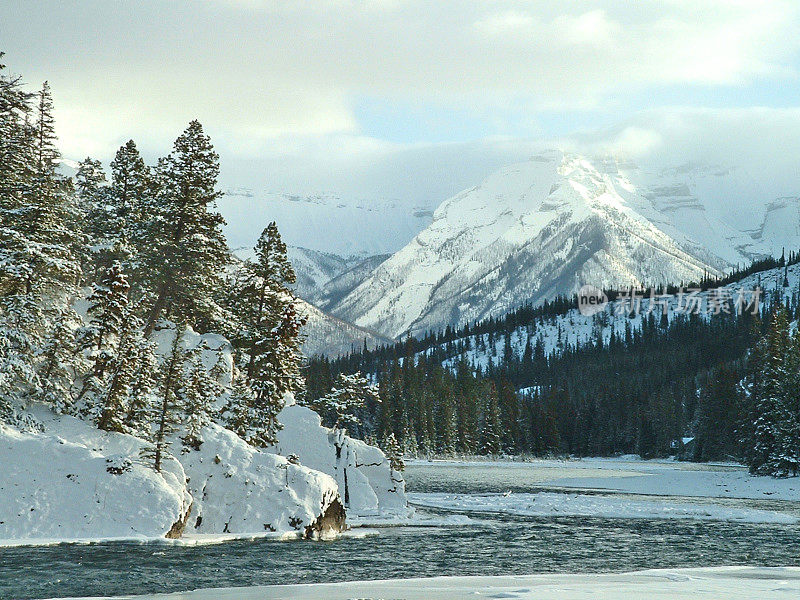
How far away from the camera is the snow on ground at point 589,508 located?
4659 centimetres

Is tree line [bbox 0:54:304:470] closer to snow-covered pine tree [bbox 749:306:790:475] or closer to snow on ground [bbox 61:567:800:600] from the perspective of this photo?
snow on ground [bbox 61:567:800:600]

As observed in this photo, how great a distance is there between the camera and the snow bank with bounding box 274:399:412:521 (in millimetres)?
42188

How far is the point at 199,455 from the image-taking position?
3475 cm

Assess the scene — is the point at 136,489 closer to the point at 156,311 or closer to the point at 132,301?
the point at 132,301

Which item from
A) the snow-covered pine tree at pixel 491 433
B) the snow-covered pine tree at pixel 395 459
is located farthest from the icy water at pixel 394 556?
the snow-covered pine tree at pixel 491 433

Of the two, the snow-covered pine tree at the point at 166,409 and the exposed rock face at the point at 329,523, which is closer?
the snow-covered pine tree at the point at 166,409

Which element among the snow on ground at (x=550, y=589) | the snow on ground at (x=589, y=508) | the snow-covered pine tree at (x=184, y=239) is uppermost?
the snow-covered pine tree at (x=184, y=239)

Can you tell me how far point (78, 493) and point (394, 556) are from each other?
11.8 metres

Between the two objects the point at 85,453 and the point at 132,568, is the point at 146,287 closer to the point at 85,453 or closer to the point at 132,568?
the point at 85,453

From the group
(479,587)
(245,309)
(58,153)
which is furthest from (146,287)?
(479,587)

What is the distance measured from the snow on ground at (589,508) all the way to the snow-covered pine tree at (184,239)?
1998 cm

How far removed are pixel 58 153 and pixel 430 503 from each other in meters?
36.1

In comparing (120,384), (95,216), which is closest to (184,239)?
(95,216)

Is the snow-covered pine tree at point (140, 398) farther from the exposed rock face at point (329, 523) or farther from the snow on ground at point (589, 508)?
the snow on ground at point (589, 508)
